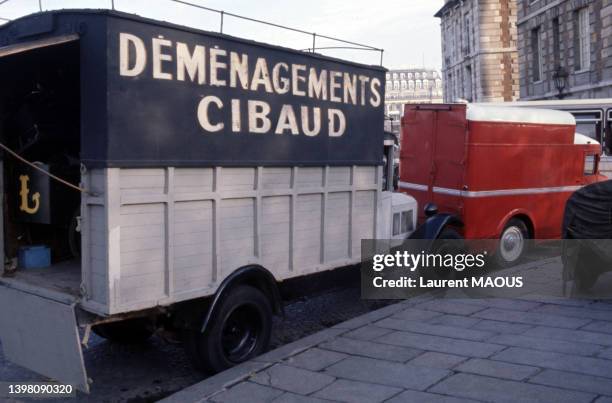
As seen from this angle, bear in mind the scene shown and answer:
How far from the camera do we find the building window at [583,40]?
1292 inches

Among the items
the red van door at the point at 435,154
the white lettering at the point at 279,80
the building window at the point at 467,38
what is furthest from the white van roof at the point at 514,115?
the building window at the point at 467,38

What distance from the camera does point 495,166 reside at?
34.4 feet

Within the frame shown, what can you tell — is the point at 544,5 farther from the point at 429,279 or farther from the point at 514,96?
the point at 429,279

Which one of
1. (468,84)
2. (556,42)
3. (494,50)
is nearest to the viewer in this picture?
(556,42)

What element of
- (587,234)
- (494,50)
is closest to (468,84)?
(494,50)

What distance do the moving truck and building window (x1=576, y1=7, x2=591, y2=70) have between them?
29.8 metres

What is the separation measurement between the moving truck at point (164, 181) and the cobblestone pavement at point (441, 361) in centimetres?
57

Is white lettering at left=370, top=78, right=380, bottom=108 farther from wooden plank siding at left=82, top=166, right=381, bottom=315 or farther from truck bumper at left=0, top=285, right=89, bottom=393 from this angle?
truck bumper at left=0, top=285, right=89, bottom=393

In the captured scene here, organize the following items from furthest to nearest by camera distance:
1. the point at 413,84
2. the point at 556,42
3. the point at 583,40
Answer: the point at 413,84, the point at 556,42, the point at 583,40

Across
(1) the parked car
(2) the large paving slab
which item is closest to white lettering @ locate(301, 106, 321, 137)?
(2) the large paving slab

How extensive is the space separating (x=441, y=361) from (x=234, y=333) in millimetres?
1918

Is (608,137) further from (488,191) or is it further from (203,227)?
(203,227)

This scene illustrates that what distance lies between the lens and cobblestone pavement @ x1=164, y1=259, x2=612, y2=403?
196 inches

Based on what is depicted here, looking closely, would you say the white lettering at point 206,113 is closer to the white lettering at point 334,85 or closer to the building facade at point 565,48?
the white lettering at point 334,85
